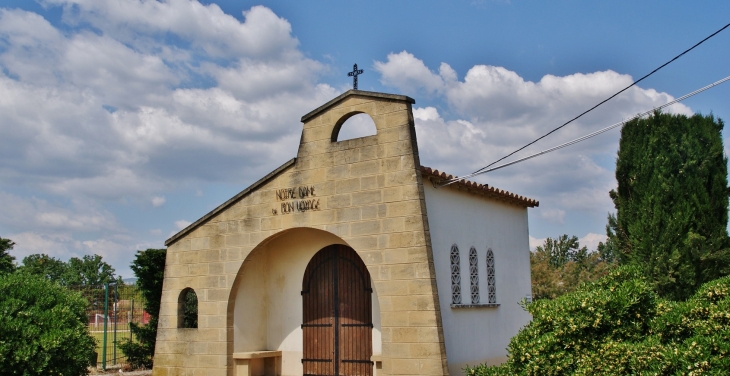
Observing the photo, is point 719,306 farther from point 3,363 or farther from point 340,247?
point 3,363

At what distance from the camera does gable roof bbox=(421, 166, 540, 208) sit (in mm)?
12148

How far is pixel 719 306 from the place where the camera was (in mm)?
7922

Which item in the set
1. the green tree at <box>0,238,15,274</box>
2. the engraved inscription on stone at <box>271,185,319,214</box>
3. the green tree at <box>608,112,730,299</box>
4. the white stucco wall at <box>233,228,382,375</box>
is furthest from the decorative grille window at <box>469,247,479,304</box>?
the green tree at <box>0,238,15,274</box>

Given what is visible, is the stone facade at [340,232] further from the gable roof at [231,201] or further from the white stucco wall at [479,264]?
the white stucco wall at [479,264]

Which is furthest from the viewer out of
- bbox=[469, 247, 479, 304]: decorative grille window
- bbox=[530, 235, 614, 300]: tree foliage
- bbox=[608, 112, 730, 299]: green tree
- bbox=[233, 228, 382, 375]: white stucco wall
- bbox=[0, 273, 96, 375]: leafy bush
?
bbox=[530, 235, 614, 300]: tree foliage

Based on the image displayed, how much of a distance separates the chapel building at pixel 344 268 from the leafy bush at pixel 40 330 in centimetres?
230

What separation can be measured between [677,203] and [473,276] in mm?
4845

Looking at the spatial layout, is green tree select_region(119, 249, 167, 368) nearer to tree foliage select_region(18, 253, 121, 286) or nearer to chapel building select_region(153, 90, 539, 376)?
chapel building select_region(153, 90, 539, 376)

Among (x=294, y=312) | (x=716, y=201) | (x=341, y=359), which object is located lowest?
(x=341, y=359)

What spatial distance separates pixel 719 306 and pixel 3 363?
10.3 meters

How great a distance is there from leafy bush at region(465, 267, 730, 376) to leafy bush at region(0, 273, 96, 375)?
22.8 feet

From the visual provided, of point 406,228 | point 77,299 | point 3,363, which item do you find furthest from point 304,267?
point 3,363

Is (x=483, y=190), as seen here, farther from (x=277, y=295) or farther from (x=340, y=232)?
(x=277, y=295)

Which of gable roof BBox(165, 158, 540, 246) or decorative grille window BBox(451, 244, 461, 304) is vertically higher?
gable roof BBox(165, 158, 540, 246)
